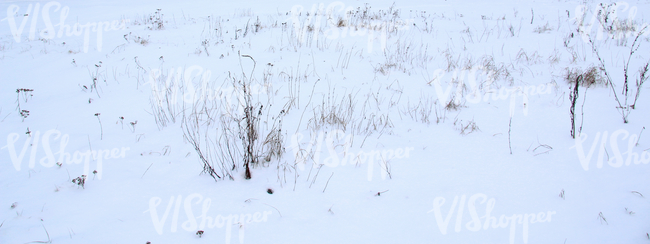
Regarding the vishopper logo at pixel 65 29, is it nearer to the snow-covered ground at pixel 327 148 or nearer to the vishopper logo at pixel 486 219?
the snow-covered ground at pixel 327 148

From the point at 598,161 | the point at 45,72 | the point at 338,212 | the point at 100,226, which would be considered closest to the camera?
the point at 100,226

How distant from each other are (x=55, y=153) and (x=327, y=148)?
6.99ft

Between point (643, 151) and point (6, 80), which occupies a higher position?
point (643, 151)

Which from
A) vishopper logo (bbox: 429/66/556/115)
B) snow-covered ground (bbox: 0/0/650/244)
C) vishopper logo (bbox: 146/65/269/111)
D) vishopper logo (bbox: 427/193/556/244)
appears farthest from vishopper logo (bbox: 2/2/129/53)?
vishopper logo (bbox: 427/193/556/244)

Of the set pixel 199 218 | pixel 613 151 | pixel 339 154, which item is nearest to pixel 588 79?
pixel 613 151

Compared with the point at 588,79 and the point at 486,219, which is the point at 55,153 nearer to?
the point at 486,219

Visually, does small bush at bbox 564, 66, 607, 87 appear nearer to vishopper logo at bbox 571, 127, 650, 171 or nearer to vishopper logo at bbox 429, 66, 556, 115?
vishopper logo at bbox 429, 66, 556, 115

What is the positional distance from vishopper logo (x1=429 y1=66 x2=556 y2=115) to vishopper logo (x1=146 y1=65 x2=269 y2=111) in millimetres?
2040

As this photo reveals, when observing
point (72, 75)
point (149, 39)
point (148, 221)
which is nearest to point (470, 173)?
point (148, 221)

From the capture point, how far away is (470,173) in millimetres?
2363

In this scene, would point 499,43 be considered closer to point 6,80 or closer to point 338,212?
point 338,212

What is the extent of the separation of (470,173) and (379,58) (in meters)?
2.86

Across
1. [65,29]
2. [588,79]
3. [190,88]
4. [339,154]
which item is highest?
[588,79]

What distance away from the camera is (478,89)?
3.81 m
